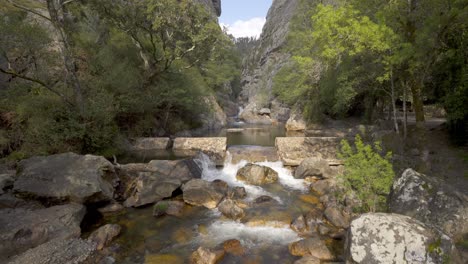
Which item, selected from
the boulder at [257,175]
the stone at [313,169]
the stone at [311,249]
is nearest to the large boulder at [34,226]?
the stone at [311,249]

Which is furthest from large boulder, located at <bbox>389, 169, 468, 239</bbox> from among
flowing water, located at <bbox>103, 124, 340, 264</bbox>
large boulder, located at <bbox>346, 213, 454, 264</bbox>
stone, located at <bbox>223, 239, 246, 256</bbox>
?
stone, located at <bbox>223, 239, 246, 256</bbox>

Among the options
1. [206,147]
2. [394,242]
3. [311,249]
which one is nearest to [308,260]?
[311,249]

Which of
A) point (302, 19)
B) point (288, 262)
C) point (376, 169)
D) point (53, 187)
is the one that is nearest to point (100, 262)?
point (53, 187)

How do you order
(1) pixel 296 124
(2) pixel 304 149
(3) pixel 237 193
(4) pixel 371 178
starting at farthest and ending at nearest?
(1) pixel 296 124 → (2) pixel 304 149 → (3) pixel 237 193 → (4) pixel 371 178

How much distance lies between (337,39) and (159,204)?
11.6 meters

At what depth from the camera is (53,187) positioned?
307 inches

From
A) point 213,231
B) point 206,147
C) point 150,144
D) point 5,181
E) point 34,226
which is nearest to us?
point 34,226

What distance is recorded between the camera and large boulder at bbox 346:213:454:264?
411 centimetres

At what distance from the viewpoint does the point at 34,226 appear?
616cm

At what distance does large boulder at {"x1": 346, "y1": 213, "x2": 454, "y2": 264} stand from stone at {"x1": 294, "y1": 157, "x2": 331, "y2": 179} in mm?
7023

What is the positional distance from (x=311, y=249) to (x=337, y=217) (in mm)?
1936

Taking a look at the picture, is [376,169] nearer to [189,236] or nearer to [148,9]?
[189,236]

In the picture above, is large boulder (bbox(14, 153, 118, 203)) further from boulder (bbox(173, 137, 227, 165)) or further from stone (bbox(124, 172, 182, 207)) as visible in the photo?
boulder (bbox(173, 137, 227, 165))

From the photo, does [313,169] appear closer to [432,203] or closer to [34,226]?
[432,203]
